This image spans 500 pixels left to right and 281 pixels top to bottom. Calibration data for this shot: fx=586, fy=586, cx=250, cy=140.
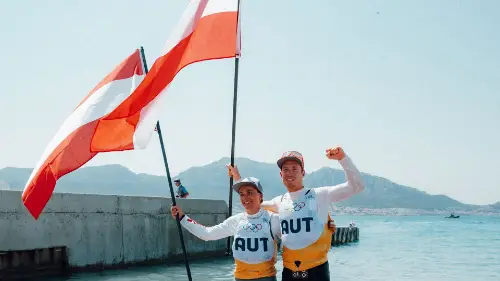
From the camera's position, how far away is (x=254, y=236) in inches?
211

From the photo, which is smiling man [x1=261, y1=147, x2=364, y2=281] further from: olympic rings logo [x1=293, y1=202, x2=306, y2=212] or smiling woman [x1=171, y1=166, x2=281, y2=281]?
smiling woman [x1=171, y1=166, x2=281, y2=281]

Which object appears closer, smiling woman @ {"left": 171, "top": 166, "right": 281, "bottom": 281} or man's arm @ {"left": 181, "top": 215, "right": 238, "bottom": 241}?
smiling woman @ {"left": 171, "top": 166, "right": 281, "bottom": 281}

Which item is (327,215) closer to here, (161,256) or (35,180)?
(35,180)

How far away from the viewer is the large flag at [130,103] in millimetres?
6289

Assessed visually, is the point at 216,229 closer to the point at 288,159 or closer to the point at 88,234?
the point at 288,159

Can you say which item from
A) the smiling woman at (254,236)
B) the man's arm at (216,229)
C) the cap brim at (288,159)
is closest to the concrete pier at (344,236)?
the man's arm at (216,229)

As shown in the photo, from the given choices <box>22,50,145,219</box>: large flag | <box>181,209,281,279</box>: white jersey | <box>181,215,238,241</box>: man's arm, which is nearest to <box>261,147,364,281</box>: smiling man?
<box>181,209,281,279</box>: white jersey

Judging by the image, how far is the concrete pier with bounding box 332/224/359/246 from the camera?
127 feet

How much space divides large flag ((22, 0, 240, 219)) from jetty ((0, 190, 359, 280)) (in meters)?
7.57

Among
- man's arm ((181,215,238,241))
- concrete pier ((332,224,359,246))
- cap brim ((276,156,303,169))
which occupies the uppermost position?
cap brim ((276,156,303,169))

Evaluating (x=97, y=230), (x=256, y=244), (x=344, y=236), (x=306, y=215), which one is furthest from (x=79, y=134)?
(x=344, y=236)

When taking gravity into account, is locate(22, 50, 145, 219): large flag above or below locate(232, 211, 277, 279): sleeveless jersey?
above

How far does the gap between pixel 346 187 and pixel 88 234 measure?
37.5 feet

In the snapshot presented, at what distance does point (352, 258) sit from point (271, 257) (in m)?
24.0
